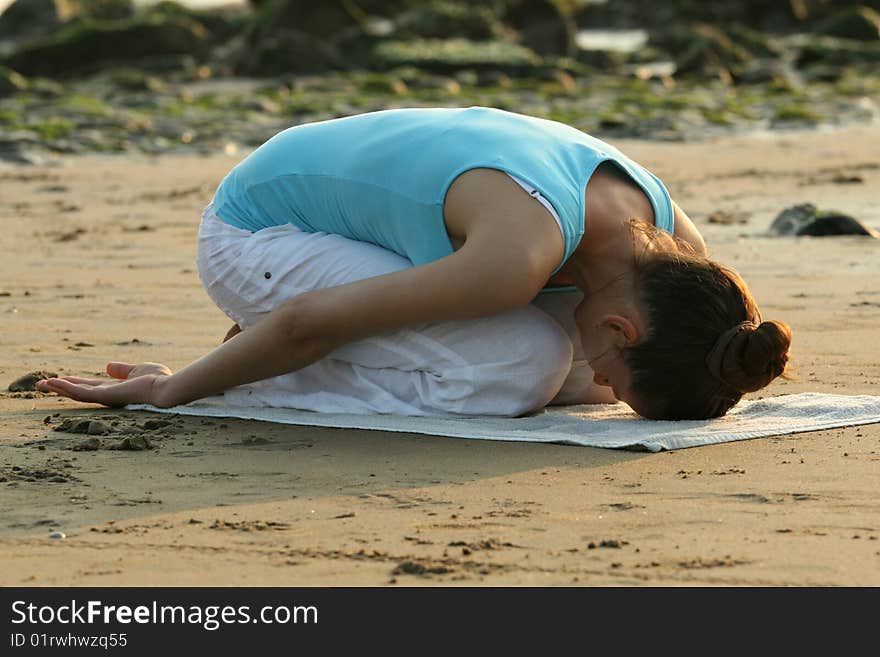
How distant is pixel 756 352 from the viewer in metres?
3.48

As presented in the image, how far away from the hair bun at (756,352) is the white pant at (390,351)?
1.50ft

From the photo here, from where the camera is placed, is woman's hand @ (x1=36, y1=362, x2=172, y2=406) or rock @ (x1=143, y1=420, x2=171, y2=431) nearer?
rock @ (x1=143, y1=420, x2=171, y2=431)

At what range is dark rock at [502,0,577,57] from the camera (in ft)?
81.8

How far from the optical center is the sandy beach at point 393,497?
272 cm

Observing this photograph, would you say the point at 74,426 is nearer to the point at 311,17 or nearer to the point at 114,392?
the point at 114,392

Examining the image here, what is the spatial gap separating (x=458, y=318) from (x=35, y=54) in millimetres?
18921

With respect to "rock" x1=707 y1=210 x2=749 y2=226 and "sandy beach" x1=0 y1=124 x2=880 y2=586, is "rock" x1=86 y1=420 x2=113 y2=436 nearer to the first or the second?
"sandy beach" x1=0 y1=124 x2=880 y2=586

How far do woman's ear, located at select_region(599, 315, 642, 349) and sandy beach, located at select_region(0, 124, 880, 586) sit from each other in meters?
0.27

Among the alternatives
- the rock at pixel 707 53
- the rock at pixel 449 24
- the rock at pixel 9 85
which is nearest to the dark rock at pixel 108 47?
the rock at pixel 449 24

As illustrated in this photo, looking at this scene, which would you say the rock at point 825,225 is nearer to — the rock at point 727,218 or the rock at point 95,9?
the rock at point 727,218

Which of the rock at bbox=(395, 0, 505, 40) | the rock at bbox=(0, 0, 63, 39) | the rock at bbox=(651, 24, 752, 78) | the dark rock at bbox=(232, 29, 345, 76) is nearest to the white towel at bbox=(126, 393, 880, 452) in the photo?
the rock at bbox=(651, 24, 752, 78)

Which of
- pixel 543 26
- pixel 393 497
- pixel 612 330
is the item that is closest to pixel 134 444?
pixel 393 497

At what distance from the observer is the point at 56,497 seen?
316 centimetres

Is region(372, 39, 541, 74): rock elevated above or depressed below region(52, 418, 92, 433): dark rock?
below
